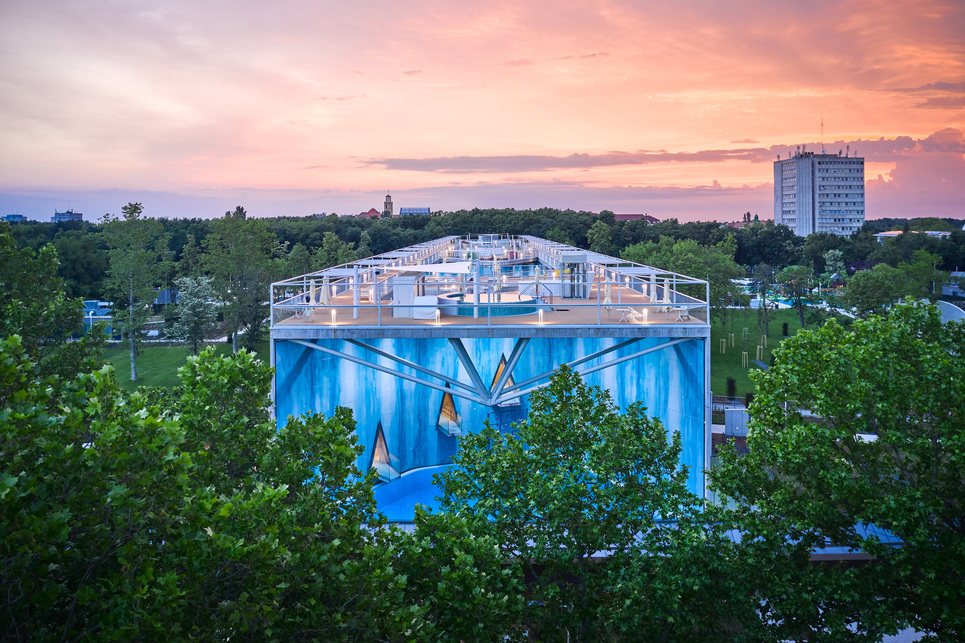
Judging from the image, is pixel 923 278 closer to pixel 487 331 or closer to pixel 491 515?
pixel 487 331

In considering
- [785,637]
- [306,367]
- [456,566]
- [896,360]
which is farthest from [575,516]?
[306,367]

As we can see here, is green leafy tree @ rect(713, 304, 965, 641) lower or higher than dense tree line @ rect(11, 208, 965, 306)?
lower

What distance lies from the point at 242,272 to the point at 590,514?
52692mm

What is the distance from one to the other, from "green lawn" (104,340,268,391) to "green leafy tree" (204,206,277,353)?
2986 mm

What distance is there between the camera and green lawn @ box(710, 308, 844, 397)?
46.1m

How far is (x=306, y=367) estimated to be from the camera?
21.2 m

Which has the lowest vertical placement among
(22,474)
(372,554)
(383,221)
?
(372,554)

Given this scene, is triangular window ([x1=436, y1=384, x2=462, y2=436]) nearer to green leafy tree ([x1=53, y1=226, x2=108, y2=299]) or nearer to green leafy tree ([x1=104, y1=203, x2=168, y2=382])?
green leafy tree ([x1=104, y1=203, x2=168, y2=382])

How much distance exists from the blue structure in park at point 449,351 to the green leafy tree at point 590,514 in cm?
608

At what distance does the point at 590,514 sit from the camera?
1227cm

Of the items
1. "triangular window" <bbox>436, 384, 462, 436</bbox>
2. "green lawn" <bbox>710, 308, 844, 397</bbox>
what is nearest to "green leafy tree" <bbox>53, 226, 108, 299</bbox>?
"triangular window" <bbox>436, 384, 462, 436</bbox>

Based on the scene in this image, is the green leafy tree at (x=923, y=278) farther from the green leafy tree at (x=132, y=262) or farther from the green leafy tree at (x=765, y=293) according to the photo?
the green leafy tree at (x=132, y=262)

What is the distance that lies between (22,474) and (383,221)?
11735cm

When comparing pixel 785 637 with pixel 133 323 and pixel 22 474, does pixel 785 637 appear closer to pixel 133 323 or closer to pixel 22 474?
pixel 22 474
